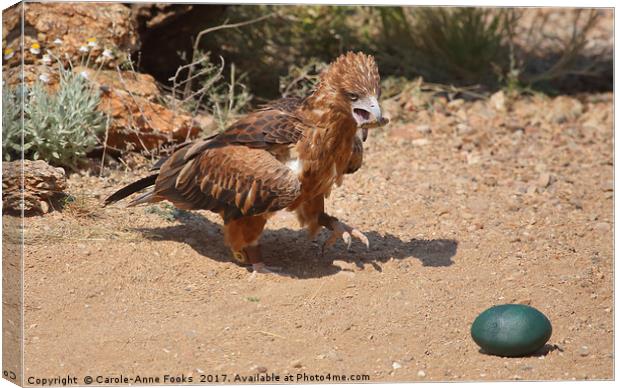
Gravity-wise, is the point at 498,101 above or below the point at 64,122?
below

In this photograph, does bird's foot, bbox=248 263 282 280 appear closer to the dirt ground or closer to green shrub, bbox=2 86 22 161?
the dirt ground

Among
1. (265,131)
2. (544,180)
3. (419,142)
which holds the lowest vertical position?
(419,142)

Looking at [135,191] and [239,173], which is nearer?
[239,173]

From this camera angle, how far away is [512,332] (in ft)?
17.3

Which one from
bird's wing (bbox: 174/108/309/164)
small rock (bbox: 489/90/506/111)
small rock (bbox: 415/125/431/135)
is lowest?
small rock (bbox: 415/125/431/135)

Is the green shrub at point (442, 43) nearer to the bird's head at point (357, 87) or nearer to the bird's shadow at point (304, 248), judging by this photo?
the bird's shadow at point (304, 248)

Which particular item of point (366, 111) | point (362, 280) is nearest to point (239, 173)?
point (366, 111)

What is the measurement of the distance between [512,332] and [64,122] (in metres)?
3.63

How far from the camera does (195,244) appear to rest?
681cm

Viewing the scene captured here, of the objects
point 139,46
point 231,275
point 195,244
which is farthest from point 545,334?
point 139,46

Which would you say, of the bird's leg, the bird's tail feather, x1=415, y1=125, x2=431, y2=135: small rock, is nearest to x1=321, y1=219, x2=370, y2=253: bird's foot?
the bird's leg

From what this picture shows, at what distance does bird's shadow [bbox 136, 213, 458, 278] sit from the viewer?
674 cm

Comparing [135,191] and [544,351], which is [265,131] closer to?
[135,191]

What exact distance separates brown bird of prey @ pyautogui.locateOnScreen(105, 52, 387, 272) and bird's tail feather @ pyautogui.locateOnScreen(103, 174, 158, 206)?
1 cm
